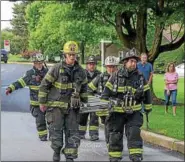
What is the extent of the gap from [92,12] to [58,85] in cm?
1160

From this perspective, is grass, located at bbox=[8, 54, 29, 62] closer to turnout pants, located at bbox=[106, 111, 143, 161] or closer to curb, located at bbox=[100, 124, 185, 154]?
curb, located at bbox=[100, 124, 185, 154]

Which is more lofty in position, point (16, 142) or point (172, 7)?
point (172, 7)

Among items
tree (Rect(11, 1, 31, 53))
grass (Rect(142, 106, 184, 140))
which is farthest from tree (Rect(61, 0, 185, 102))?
tree (Rect(11, 1, 31, 53))

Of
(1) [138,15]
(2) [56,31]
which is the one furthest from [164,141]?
(2) [56,31]

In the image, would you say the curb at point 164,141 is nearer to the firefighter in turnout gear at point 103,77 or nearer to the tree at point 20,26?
the firefighter in turnout gear at point 103,77

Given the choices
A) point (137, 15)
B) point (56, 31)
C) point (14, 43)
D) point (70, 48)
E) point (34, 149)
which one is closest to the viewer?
point (70, 48)

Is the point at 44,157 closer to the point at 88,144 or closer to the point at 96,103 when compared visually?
the point at 96,103

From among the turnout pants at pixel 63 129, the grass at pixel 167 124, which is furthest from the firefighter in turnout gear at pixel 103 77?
the grass at pixel 167 124

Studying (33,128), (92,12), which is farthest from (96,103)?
(92,12)

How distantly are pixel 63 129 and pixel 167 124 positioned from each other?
496 cm

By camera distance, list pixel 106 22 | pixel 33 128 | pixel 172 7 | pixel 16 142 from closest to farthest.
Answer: pixel 16 142
pixel 33 128
pixel 172 7
pixel 106 22

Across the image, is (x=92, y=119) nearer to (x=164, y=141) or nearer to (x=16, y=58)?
(x=164, y=141)

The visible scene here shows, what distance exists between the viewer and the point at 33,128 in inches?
505

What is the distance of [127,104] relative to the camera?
317 inches
